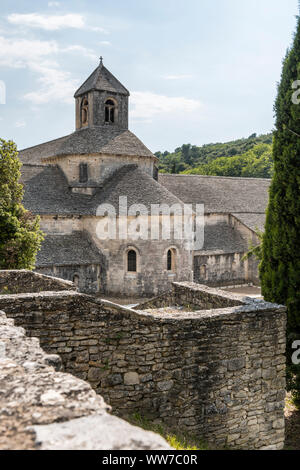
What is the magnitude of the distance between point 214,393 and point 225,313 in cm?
120

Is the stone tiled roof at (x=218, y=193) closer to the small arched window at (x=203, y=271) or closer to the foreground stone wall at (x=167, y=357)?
the small arched window at (x=203, y=271)

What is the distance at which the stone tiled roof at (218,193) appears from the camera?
3047 centimetres

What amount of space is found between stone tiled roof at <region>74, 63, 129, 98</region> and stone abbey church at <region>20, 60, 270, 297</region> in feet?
0.22

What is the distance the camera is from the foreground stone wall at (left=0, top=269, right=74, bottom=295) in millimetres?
9477

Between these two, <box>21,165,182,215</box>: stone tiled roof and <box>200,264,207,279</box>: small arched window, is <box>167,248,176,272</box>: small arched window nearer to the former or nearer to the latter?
<box>21,165,182,215</box>: stone tiled roof

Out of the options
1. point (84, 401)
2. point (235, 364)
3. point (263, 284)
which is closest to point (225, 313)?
point (235, 364)

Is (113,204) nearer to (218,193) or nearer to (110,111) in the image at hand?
(110,111)

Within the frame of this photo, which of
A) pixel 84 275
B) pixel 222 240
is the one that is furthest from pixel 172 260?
pixel 222 240

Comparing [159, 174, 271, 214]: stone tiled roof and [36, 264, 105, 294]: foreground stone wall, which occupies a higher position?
[159, 174, 271, 214]: stone tiled roof

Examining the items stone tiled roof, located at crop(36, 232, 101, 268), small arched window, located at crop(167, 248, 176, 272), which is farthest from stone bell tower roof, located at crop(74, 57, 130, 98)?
small arched window, located at crop(167, 248, 176, 272)

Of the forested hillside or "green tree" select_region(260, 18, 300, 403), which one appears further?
the forested hillside

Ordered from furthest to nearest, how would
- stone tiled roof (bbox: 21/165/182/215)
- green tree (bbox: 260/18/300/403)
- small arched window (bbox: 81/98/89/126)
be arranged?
small arched window (bbox: 81/98/89/126)
stone tiled roof (bbox: 21/165/182/215)
green tree (bbox: 260/18/300/403)

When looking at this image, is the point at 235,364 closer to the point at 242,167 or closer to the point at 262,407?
the point at 262,407
